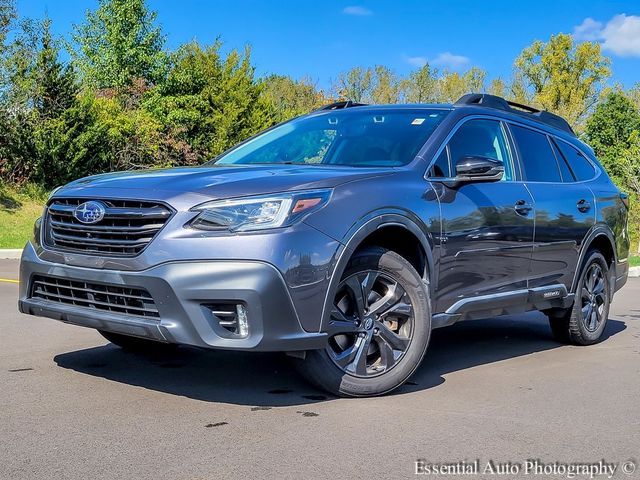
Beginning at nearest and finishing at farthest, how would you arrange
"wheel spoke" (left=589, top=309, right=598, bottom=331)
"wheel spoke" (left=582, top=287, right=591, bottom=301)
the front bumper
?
the front bumper < "wheel spoke" (left=582, top=287, right=591, bottom=301) < "wheel spoke" (left=589, top=309, right=598, bottom=331)

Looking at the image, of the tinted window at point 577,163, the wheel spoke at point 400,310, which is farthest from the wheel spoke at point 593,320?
the wheel spoke at point 400,310

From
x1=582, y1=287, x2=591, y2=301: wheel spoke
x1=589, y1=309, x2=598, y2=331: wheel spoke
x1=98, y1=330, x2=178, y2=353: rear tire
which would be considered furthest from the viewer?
x1=589, y1=309, x2=598, y2=331: wheel spoke

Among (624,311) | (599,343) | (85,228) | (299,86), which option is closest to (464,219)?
(85,228)

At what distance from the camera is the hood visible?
159 inches

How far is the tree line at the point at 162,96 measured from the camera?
88.8ft

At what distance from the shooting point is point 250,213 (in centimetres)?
397

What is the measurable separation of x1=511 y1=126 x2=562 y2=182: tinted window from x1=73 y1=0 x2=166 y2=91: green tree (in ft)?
108

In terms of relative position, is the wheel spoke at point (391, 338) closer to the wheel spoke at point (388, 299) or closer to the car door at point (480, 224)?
the wheel spoke at point (388, 299)

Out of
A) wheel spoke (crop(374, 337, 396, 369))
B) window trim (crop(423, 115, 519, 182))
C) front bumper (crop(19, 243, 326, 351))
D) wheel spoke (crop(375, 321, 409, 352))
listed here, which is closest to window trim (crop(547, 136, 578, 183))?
window trim (crop(423, 115, 519, 182))

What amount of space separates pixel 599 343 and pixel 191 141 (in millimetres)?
33138

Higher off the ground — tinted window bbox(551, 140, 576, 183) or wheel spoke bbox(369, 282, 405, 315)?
tinted window bbox(551, 140, 576, 183)

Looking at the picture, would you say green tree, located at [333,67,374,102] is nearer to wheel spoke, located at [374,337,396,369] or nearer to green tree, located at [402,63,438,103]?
green tree, located at [402,63,438,103]

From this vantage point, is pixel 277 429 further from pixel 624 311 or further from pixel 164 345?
pixel 624 311

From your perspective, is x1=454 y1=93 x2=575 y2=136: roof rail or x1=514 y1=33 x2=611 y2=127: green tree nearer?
x1=454 y1=93 x2=575 y2=136: roof rail
